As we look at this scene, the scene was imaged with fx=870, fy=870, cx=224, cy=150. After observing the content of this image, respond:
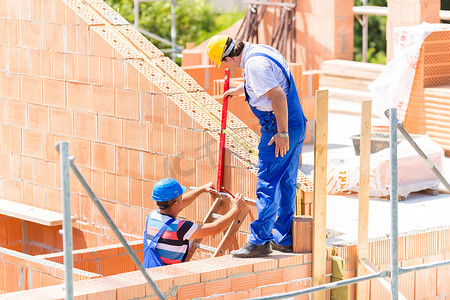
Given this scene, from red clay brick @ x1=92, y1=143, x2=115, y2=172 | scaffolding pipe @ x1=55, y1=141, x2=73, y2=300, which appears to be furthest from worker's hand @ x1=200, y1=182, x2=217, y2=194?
scaffolding pipe @ x1=55, y1=141, x2=73, y2=300

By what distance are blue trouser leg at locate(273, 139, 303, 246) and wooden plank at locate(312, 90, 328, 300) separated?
164 mm

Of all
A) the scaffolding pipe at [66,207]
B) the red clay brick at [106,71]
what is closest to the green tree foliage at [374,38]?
the red clay brick at [106,71]

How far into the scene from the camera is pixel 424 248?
7.21m

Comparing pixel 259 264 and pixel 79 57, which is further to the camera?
pixel 79 57

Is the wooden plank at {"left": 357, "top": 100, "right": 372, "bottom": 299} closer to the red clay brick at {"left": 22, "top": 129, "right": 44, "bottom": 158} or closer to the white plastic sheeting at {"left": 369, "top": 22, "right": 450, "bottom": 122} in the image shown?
the red clay brick at {"left": 22, "top": 129, "right": 44, "bottom": 158}

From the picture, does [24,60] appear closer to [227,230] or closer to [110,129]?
[110,129]

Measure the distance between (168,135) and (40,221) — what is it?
1.99 m

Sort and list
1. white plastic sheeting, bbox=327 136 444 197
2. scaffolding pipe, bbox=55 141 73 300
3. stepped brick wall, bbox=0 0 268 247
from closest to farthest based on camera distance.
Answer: scaffolding pipe, bbox=55 141 73 300 < stepped brick wall, bbox=0 0 268 247 < white plastic sheeting, bbox=327 136 444 197

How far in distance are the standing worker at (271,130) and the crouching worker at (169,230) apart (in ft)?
1.13

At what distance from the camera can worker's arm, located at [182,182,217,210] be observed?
718cm

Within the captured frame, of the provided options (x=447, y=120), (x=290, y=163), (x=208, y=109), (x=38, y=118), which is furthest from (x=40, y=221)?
(x=447, y=120)

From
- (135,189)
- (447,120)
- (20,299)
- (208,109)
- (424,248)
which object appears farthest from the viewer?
(447,120)

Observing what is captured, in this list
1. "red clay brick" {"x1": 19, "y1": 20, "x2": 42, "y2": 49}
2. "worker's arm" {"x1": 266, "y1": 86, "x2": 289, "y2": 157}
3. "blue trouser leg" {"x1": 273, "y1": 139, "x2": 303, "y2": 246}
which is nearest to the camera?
"worker's arm" {"x1": 266, "y1": 86, "x2": 289, "y2": 157}

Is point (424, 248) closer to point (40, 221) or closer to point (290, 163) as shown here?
point (290, 163)
